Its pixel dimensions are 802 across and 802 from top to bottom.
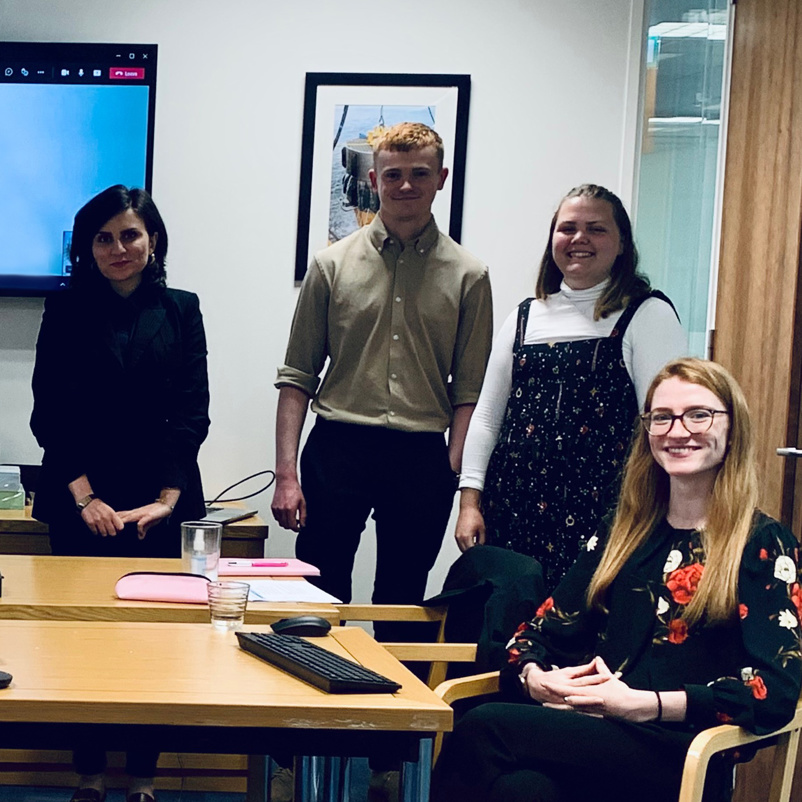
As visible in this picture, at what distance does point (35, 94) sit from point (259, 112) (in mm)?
759

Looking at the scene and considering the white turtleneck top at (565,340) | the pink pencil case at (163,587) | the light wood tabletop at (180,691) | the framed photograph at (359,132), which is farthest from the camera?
the framed photograph at (359,132)

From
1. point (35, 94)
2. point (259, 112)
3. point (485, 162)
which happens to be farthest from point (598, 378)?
point (35, 94)

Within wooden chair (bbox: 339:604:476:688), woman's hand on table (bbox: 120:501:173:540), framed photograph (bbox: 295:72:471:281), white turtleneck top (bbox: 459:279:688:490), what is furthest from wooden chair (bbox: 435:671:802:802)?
framed photograph (bbox: 295:72:471:281)

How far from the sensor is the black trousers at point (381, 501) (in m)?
3.08

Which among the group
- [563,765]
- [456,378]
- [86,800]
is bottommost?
[86,800]

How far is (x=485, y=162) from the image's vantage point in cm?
400

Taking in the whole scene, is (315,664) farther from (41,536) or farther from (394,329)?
(41,536)

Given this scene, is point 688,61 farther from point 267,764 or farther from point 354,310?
point 267,764

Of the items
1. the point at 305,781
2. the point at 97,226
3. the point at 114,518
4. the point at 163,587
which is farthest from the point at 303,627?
the point at 97,226

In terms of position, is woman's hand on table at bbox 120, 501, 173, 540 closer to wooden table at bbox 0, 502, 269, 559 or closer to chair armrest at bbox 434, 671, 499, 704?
wooden table at bbox 0, 502, 269, 559

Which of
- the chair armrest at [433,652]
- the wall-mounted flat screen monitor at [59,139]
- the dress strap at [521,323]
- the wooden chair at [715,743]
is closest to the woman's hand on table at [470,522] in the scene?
the dress strap at [521,323]

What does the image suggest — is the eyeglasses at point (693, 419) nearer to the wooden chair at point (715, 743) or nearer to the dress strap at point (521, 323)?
the wooden chair at point (715, 743)

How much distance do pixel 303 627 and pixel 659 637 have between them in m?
0.60

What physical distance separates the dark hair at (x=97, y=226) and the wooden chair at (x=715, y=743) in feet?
4.87
